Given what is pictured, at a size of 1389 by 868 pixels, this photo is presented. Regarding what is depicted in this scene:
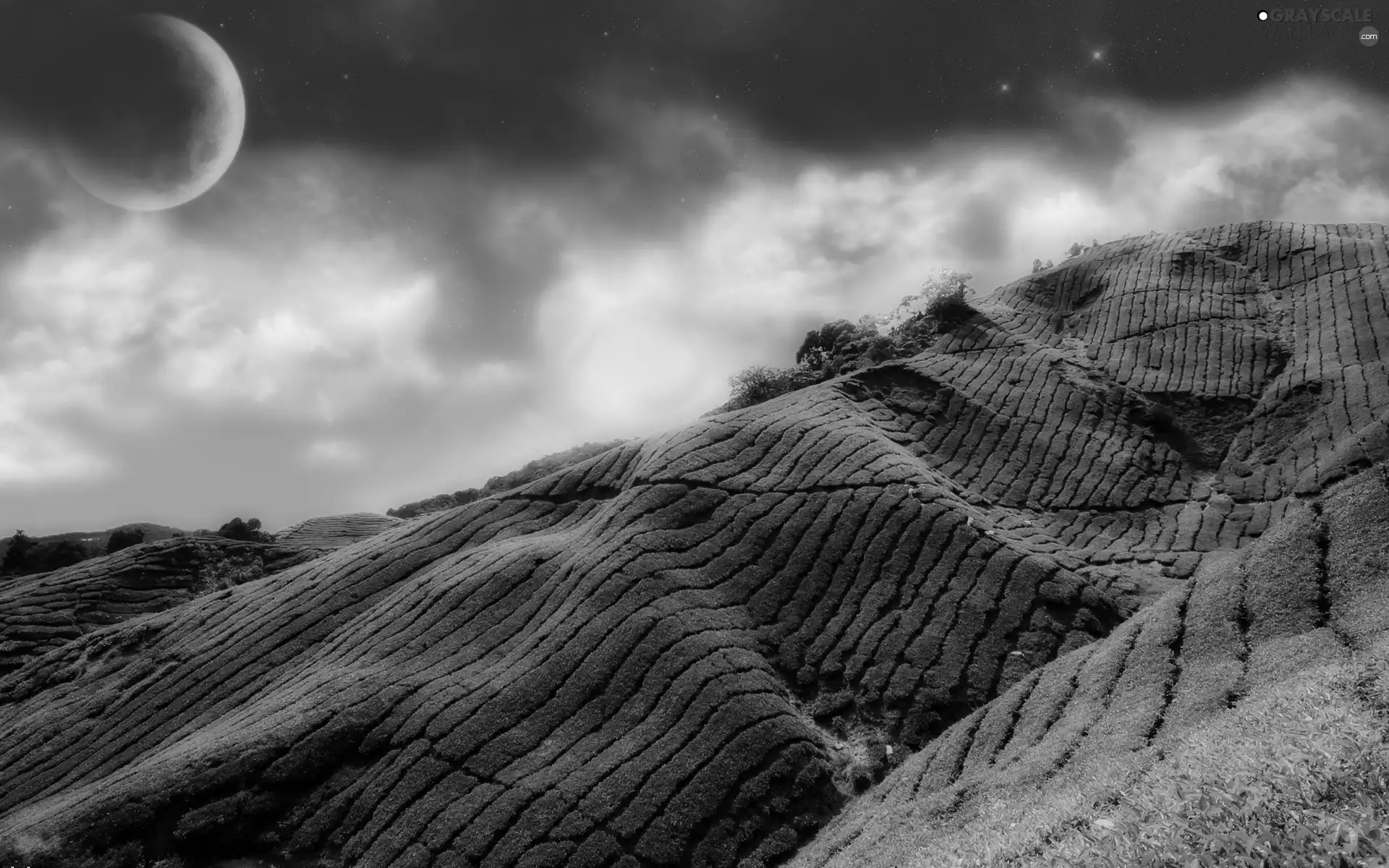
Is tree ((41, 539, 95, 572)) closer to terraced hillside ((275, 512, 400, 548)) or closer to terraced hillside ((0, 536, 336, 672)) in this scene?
terraced hillside ((0, 536, 336, 672))

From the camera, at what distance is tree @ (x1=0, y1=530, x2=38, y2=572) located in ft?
72.4

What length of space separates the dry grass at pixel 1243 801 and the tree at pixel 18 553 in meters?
27.1

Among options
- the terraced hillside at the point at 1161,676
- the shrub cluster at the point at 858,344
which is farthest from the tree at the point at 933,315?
the terraced hillside at the point at 1161,676

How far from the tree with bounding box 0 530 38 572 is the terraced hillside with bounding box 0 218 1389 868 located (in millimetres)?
8176

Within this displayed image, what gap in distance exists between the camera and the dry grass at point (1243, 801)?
4012 mm

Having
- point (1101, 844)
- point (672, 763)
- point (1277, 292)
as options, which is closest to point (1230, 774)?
point (1101, 844)

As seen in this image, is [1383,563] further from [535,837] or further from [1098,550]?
[535,837]

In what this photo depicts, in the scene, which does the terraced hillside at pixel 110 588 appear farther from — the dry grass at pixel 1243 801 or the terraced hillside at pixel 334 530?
the dry grass at pixel 1243 801

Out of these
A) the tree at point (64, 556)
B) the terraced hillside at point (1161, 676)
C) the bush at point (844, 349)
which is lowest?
the terraced hillside at point (1161, 676)

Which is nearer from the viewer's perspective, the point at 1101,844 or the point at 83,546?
the point at 1101,844

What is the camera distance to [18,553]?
2241 cm

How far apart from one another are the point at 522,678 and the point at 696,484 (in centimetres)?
583

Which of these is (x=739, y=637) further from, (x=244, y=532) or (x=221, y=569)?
(x=244, y=532)

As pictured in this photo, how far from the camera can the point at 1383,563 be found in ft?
29.9
